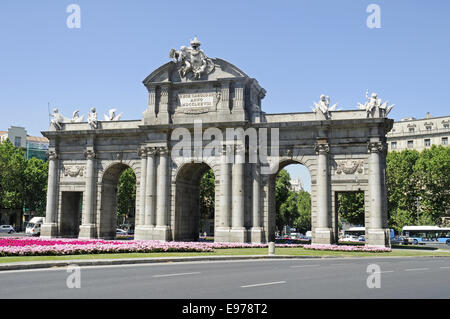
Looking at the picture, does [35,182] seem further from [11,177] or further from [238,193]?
[238,193]

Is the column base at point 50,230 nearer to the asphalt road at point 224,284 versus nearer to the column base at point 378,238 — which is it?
the asphalt road at point 224,284

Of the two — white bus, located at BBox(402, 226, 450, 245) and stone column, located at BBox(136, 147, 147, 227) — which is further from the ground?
stone column, located at BBox(136, 147, 147, 227)

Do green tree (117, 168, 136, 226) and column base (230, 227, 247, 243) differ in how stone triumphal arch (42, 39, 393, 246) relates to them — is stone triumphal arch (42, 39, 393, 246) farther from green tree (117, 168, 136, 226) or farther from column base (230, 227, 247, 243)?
→ green tree (117, 168, 136, 226)

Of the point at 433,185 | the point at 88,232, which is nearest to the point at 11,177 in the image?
the point at 88,232

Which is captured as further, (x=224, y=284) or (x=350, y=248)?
(x=350, y=248)

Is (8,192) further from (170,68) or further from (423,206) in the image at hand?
(423,206)

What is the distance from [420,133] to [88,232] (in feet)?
280

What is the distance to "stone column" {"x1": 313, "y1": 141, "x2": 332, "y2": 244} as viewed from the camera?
140ft

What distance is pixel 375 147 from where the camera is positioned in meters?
42.6

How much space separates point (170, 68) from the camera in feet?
156

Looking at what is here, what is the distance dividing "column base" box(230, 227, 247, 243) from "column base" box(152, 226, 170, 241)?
6424 millimetres

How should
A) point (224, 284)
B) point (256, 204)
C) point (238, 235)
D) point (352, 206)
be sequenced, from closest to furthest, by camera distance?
point (224, 284), point (238, 235), point (256, 204), point (352, 206)

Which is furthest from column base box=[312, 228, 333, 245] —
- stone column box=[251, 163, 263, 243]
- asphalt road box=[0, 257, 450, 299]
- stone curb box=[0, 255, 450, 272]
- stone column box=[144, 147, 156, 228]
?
asphalt road box=[0, 257, 450, 299]
